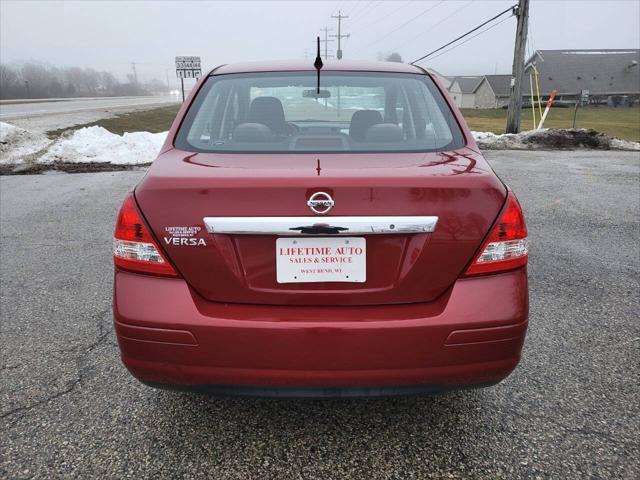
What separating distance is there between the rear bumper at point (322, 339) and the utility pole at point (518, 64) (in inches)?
648

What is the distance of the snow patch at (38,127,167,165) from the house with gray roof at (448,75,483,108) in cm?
7908

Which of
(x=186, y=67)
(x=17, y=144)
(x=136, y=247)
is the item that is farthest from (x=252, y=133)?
(x=186, y=67)

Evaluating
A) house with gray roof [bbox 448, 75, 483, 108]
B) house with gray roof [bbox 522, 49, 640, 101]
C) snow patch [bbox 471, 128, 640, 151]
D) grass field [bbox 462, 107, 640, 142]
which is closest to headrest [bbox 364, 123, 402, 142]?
snow patch [bbox 471, 128, 640, 151]

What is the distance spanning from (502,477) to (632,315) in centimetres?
208

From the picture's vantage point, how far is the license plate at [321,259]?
1.69m

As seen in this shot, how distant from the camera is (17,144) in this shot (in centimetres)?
1180

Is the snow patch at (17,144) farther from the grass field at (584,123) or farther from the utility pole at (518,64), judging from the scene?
the grass field at (584,123)

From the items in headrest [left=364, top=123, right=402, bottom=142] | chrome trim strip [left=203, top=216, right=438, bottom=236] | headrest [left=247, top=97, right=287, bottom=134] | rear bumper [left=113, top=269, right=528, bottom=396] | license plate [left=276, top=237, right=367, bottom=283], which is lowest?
rear bumper [left=113, top=269, right=528, bottom=396]

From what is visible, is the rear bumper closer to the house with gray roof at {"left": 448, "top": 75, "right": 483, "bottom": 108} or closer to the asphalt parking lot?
the asphalt parking lot

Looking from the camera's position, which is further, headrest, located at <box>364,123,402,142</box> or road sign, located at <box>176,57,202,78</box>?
road sign, located at <box>176,57,202,78</box>

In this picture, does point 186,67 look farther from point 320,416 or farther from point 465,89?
point 465,89

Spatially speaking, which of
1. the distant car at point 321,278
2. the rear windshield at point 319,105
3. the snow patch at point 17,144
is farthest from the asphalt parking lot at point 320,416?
the snow patch at point 17,144

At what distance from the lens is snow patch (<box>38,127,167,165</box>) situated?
1072cm

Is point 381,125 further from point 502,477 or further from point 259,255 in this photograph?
point 502,477
